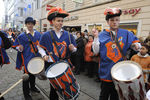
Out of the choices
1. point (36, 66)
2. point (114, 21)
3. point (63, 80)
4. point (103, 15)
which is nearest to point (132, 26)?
point (103, 15)

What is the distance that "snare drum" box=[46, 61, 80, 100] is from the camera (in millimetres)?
1782

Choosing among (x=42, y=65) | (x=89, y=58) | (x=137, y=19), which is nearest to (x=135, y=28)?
(x=137, y=19)

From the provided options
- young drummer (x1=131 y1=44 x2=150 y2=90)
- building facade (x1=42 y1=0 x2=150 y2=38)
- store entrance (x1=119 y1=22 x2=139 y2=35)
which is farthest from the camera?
store entrance (x1=119 y1=22 x2=139 y2=35)

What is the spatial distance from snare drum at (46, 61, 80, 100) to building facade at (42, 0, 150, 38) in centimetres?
178

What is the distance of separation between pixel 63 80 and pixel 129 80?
0.89 meters

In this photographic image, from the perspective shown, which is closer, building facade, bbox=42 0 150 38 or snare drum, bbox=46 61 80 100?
snare drum, bbox=46 61 80 100

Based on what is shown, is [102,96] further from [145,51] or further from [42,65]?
[145,51]

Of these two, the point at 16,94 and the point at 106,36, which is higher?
the point at 106,36

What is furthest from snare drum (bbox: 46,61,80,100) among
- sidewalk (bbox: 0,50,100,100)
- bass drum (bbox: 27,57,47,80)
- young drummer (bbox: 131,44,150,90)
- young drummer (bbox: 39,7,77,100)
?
young drummer (bbox: 131,44,150,90)

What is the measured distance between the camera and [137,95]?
1.58 m

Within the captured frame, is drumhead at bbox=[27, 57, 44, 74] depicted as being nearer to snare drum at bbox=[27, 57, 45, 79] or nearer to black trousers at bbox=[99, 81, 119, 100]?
snare drum at bbox=[27, 57, 45, 79]

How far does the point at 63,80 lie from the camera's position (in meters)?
1.80

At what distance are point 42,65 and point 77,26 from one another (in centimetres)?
1170

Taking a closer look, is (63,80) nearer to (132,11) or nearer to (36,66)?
(36,66)
